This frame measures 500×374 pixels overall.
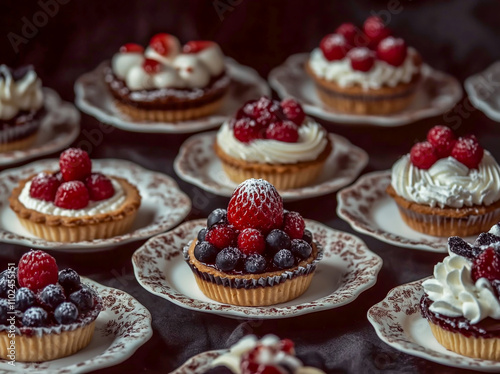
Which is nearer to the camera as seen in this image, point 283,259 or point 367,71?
point 283,259

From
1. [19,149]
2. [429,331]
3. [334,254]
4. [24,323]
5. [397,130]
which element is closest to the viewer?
[24,323]

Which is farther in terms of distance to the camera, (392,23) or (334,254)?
(392,23)

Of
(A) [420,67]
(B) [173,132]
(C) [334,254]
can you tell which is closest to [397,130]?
(A) [420,67]

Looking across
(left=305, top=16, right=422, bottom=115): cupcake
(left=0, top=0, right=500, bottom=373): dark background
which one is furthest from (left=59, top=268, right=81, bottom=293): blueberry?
(left=305, top=16, right=422, bottom=115): cupcake

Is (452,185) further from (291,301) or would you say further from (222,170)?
(222,170)

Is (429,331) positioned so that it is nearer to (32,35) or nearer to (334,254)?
(334,254)

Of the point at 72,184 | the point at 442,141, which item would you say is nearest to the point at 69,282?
Answer: the point at 72,184

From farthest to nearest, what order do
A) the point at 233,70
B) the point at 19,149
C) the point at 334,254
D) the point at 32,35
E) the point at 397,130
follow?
the point at 233,70, the point at 32,35, the point at 397,130, the point at 19,149, the point at 334,254

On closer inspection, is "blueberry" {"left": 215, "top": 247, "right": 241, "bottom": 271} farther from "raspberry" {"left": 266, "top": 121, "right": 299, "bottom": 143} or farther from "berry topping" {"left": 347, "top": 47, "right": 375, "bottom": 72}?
"berry topping" {"left": 347, "top": 47, "right": 375, "bottom": 72}
